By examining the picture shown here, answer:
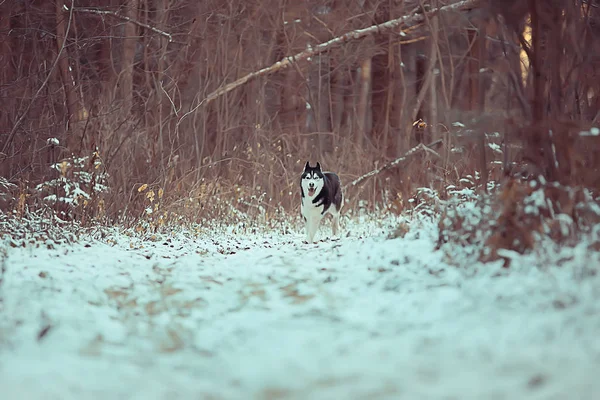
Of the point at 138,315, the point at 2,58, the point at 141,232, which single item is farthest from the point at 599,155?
the point at 2,58

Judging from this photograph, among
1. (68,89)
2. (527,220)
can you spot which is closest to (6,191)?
(68,89)

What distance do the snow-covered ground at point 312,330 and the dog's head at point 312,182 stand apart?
3861 millimetres

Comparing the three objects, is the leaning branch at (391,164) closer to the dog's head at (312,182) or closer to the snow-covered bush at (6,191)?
the dog's head at (312,182)

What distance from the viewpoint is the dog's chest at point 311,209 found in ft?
32.0

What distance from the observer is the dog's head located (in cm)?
1005

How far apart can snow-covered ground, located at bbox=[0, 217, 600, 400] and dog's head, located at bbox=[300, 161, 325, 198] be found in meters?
3.86

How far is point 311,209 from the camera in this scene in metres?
9.84

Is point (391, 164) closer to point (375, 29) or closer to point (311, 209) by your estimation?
point (375, 29)

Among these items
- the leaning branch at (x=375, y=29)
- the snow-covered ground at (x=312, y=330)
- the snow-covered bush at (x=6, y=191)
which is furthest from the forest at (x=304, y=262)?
the leaning branch at (x=375, y=29)

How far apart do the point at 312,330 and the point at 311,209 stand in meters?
5.95

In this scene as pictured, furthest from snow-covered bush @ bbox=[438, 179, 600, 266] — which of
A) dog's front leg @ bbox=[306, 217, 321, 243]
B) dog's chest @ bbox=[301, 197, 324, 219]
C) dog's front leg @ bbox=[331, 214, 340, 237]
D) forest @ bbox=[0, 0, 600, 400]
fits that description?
dog's front leg @ bbox=[331, 214, 340, 237]

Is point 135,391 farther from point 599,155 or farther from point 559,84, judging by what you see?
point 559,84

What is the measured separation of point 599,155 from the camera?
499 centimetres

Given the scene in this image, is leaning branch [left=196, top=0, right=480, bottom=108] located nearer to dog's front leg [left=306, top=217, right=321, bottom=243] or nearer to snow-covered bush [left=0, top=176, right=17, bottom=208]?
dog's front leg [left=306, top=217, right=321, bottom=243]
